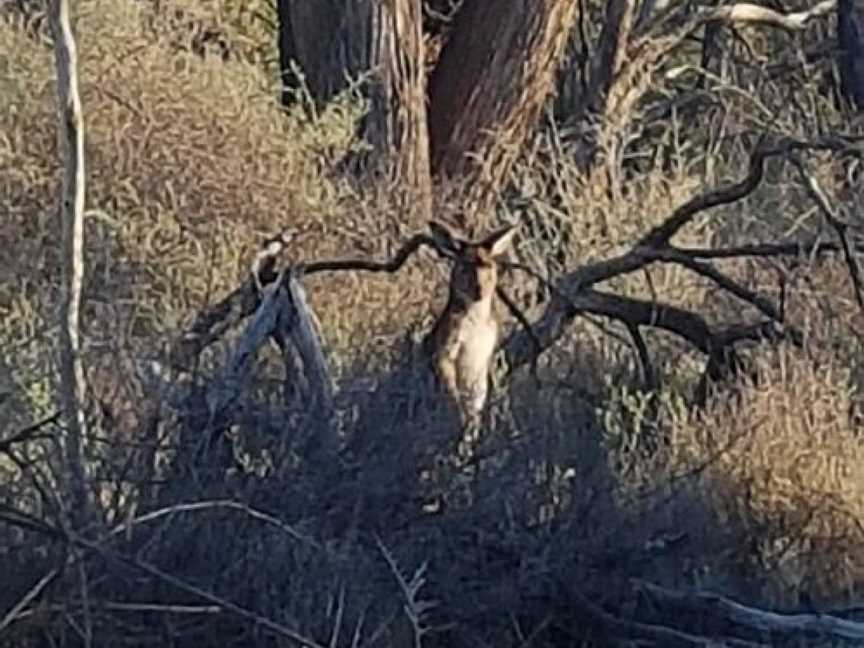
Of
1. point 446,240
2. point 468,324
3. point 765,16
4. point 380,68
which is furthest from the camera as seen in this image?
point 765,16

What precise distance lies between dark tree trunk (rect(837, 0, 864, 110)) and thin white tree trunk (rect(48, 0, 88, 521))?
8.10 m

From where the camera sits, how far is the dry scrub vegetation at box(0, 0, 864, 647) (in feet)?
17.0

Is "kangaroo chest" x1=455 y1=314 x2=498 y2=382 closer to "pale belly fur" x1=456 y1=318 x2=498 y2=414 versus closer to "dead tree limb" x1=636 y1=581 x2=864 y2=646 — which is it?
"pale belly fur" x1=456 y1=318 x2=498 y2=414

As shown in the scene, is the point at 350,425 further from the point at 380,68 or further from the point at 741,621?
the point at 380,68

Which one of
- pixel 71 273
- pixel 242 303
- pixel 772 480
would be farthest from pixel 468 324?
pixel 71 273

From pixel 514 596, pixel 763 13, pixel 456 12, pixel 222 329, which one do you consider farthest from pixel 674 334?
pixel 763 13

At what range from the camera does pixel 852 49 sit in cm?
1317

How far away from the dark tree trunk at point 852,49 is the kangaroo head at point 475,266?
21.1ft

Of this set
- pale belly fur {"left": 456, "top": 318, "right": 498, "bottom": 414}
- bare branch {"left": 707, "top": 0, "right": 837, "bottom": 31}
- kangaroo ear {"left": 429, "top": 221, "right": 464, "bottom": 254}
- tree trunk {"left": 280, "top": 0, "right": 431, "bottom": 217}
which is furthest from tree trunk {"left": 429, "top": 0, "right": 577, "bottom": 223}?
pale belly fur {"left": 456, "top": 318, "right": 498, "bottom": 414}

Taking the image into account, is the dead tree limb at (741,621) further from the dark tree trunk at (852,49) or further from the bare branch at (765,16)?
the bare branch at (765,16)

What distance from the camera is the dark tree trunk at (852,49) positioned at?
13.1 m

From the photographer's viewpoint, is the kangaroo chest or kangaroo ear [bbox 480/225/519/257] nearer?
the kangaroo chest

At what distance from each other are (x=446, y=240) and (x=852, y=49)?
662 centimetres

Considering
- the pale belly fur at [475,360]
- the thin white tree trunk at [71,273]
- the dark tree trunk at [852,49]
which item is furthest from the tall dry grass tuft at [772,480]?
the dark tree trunk at [852,49]
